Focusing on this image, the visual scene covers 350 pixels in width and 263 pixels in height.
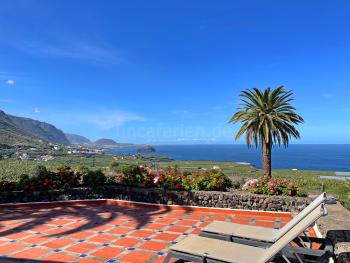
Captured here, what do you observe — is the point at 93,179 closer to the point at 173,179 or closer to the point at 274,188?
the point at 173,179

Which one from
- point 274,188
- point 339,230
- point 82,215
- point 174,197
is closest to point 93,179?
point 82,215

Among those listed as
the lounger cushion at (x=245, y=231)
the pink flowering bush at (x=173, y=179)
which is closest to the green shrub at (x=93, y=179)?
the pink flowering bush at (x=173, y=179)

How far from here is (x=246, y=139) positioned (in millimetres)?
14773

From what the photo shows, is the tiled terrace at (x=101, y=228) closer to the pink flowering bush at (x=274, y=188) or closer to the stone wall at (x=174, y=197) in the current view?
the stone wall at (x=174, y=197)

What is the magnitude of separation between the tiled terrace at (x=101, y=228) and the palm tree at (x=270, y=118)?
6.83 m

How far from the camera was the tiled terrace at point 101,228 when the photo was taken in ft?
16.7

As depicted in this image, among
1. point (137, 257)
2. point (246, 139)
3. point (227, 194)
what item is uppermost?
point (246, 139)

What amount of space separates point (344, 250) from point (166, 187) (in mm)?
6489

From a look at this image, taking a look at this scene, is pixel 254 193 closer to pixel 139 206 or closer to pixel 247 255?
pixel 139 206

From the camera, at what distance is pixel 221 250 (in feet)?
11.3

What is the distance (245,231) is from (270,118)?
10.6 meters

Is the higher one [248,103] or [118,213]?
[248,103]

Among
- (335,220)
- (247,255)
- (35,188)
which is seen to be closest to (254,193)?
(335,220)

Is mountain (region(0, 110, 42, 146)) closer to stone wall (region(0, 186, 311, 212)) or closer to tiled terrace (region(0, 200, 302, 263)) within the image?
stone wall (region(0, 186, 311, 212))
